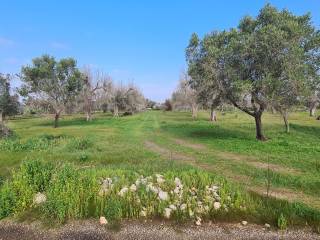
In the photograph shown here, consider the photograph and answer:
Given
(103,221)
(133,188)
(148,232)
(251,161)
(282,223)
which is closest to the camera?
(148,232)

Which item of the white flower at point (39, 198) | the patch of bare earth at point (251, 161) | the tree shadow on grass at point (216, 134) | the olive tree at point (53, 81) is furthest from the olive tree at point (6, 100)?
the white flower at point (39, 198)

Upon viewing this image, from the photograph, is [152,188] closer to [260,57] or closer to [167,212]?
[167,212]

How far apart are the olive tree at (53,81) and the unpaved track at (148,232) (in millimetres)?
51776

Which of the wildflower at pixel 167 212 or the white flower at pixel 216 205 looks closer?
the wildflower at pixel 167 212

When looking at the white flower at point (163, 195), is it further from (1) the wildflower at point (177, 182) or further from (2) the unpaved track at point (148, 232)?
(2) the unpaved track at point (148, 232)

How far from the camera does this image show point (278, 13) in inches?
1219

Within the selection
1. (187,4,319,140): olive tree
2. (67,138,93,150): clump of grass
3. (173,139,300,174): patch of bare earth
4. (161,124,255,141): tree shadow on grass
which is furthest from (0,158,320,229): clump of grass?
(161,124,255,141): tree shadow on grass

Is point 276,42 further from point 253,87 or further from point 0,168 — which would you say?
point 0,168

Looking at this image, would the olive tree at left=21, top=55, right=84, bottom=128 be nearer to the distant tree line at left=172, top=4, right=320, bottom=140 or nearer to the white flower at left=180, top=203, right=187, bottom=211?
the distant tree line at left=172, top=4, right=320, bottom=140

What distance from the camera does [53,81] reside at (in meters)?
60.7

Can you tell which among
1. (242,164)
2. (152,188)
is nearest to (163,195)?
(152,188)

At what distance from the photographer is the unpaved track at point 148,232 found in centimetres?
981

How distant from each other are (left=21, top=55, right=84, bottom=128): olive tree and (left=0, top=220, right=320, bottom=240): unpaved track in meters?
51.8

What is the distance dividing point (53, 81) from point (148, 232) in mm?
55087
